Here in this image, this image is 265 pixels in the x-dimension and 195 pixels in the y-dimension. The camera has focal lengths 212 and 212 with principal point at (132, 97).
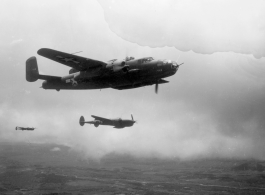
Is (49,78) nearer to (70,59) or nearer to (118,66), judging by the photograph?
(70,59)

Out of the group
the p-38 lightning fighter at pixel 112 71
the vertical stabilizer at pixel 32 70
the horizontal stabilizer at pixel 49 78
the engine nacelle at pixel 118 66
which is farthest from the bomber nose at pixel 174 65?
the vertical stabilizer at pixel 32 70

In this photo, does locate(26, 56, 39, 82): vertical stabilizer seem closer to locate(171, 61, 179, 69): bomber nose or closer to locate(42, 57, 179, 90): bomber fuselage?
locate(42, 57, 179, 90): bomber fuselage

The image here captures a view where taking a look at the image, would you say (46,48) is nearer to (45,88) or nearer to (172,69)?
(45,88)

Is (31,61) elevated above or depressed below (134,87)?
above

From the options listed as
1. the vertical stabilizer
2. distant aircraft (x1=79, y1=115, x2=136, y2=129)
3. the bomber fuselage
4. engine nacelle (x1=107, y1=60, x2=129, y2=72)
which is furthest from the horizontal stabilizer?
distant aircraft (x1=79, y1=115, x2=136, y2=129)

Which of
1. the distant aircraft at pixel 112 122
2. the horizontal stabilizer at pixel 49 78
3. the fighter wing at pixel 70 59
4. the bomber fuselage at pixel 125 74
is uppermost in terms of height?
the fighter wing at pixel 70 59

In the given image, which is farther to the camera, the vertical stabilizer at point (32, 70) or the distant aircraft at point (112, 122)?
the distant aircraft at point (112, 122)

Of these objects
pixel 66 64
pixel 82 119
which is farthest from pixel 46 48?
pixel 82 119

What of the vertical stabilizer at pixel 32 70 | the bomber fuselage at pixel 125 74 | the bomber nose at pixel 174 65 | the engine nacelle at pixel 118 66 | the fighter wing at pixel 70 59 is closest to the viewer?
the bomber nose at pixel 174 65

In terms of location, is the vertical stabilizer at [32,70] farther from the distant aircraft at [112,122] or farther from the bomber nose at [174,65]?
the distant aircraft at [112,122]
